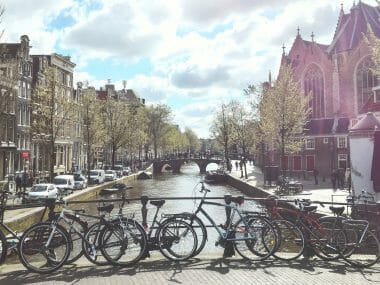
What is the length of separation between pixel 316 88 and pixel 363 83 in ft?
25.9

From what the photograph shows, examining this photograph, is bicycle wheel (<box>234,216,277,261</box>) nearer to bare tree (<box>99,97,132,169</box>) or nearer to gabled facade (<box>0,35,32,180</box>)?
gabled facade (<box>0,35,32,180</box>)

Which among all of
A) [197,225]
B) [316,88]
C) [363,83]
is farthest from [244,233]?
[316,88]

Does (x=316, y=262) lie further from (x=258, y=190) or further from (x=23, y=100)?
(x=23, y=100)

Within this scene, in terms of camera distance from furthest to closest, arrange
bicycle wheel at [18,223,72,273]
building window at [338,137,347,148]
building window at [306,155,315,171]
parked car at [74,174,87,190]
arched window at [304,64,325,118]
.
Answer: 1. arched window at [304,64,325,118]
2. building window at [306,155,315,171]
3. building window at [338,137,347,148]
4. parked car at [74,174,87,190]
5. bicycle wheel at [18,223,72,273]

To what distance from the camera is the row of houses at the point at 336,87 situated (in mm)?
58344

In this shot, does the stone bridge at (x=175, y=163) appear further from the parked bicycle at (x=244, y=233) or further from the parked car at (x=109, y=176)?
the parked bicycle at (x=244, y=233)

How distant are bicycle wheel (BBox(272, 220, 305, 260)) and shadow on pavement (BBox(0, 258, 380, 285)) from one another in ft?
0.69

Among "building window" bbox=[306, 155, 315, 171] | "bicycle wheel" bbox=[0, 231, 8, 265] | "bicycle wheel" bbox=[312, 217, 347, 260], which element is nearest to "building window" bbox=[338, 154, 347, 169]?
"building window" bbox=[306, 155, 315, 171]

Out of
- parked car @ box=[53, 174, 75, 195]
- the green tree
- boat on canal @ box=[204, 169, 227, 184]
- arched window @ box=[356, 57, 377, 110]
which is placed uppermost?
arched window @ box=[356, 57, 377, 110]

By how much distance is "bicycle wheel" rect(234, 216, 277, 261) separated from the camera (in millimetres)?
8633

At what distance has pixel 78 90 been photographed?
230 ft

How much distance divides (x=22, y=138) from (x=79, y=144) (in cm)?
2245

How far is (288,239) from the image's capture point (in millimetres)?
9031

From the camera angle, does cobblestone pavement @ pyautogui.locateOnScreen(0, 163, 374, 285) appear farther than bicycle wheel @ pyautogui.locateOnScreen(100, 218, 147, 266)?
No
